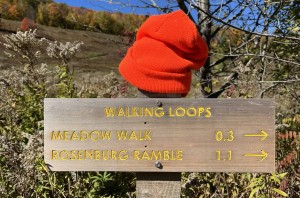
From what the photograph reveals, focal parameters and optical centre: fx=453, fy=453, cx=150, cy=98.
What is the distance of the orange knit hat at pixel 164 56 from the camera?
88.9 inches

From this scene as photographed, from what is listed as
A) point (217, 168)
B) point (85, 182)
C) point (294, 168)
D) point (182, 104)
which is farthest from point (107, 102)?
point (294, 168)

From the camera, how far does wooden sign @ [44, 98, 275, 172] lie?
2148 millimetres

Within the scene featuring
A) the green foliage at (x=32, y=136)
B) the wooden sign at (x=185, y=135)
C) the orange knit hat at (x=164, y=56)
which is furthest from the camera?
the green foliage at (x=32, y=136)

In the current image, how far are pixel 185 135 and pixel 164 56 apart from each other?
16.6 inches

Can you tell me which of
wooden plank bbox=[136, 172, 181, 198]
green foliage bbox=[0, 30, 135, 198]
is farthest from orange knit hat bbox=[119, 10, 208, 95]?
green foliage bbox=[0, 30, 135, 198]

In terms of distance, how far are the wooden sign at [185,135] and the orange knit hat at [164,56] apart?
0.46 ft

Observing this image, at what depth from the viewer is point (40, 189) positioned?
2.96 m

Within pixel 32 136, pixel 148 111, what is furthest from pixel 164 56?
pixel 32 136

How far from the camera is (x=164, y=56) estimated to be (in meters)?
2.29

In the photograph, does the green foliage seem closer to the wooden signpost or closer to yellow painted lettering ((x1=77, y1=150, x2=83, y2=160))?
yellow painted lettering ((x1=77, y1=150, x2=83, y2=160))

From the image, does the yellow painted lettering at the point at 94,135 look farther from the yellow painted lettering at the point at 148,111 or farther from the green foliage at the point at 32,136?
the green foliage at the point at 32,136

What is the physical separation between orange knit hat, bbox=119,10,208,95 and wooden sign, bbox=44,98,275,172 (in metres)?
0.14

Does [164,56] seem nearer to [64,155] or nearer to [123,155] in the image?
[123,155]

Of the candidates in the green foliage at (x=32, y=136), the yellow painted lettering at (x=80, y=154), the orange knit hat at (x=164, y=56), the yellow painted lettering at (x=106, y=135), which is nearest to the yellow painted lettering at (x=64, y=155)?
the yellow painted lettering at (x=80, y=154)
